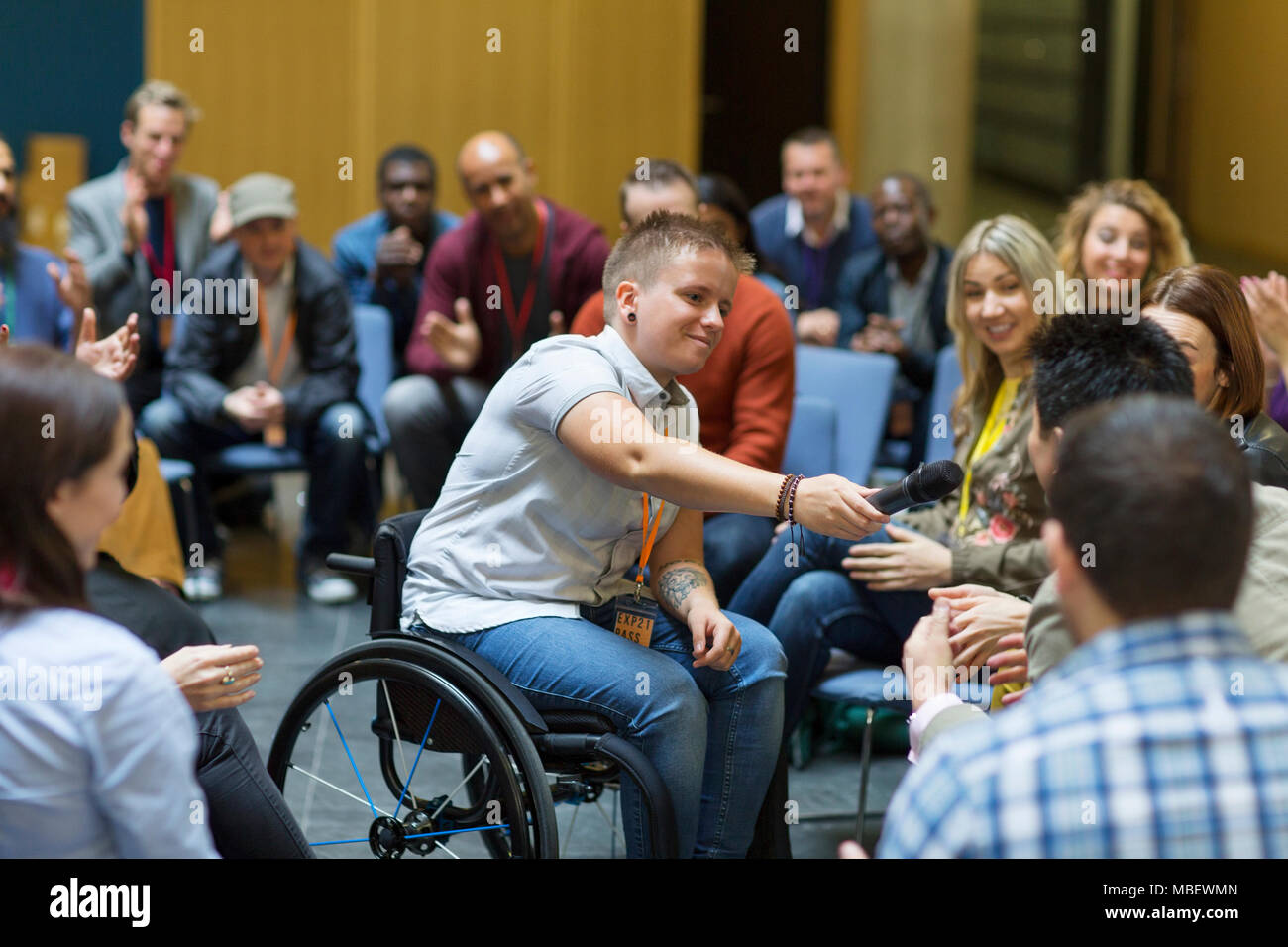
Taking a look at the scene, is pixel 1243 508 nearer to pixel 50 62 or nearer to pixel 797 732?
pixel 797 732

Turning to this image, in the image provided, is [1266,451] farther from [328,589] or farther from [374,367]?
[374,367]

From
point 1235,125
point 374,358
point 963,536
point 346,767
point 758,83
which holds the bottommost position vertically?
point 346,767

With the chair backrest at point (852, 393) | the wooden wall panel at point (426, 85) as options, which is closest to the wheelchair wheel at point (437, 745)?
the chair backrest at point (852, 393)

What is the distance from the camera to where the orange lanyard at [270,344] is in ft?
13.9

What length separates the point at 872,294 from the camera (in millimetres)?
4430

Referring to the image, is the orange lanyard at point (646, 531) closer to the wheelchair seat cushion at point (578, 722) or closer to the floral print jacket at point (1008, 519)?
the wheelchair seat cushion at point (578, 722)

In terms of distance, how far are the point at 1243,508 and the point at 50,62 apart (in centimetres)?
631

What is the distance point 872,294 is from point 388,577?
270cm

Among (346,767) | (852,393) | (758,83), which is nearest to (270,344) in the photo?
(346,767)

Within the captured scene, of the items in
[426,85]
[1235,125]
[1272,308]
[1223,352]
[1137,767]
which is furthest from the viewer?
[1235,125]

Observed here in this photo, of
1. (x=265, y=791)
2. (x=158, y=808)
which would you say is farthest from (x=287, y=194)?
(x=158, y=808)

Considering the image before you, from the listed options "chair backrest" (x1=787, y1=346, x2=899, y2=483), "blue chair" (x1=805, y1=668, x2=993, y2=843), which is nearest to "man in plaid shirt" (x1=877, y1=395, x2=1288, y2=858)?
"blue chair" (x1=805, y1=668, x2=993, y2=843)

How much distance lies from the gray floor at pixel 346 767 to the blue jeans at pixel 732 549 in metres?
0.48
